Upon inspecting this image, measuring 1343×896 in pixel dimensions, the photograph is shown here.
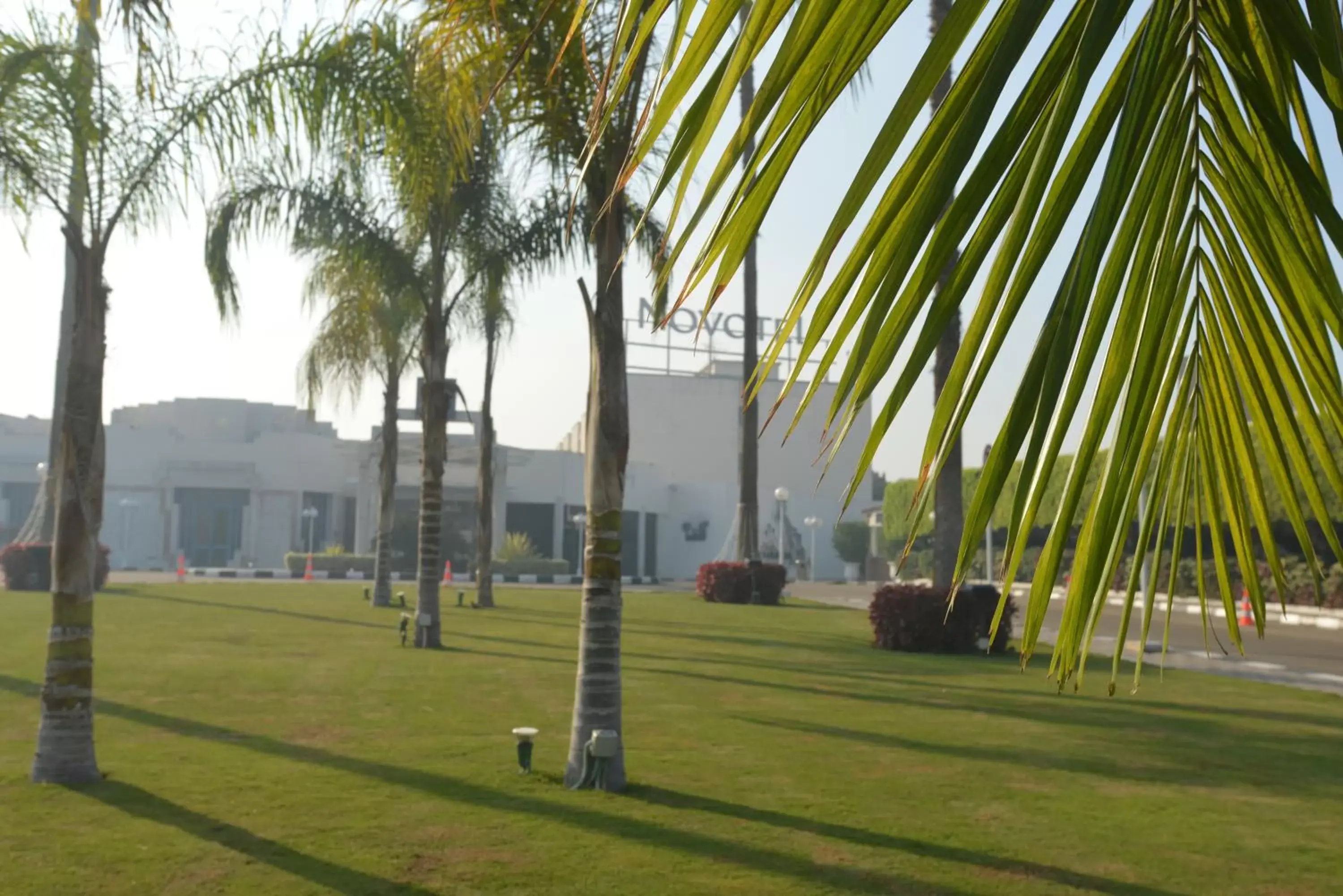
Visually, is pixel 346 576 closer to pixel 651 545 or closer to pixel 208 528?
pixel 208 528

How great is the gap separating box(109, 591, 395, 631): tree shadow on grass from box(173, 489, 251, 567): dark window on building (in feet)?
83.3

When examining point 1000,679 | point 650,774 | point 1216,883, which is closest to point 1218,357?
point 1216,883

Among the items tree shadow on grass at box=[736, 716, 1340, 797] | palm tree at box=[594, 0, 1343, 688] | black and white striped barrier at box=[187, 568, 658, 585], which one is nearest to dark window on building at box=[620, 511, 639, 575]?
black and white striped barrier at box=[187, 568, 658, 585]

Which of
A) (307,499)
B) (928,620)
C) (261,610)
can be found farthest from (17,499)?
(928,620)

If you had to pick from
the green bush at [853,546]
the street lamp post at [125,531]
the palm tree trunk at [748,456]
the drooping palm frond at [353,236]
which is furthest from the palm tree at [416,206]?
the green bush at [853,546]

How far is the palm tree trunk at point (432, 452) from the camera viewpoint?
1653 centimetres

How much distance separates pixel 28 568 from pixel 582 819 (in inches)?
924

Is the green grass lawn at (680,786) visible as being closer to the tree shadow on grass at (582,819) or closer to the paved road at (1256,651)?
the tree shadow on grass at (582,819)

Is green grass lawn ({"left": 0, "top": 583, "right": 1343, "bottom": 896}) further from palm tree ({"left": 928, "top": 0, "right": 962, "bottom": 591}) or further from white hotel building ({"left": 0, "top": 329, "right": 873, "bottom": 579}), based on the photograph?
white hotel building ({"left": 0, "top": 329, "right": 873, "bottom": 579})

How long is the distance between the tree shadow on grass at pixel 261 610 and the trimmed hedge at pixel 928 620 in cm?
698

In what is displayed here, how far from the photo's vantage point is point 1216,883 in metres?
5.59

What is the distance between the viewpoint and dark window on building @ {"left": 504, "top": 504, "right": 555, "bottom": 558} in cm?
5325

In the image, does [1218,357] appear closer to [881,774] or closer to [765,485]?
[881,774]

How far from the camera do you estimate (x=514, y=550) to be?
146 ft
